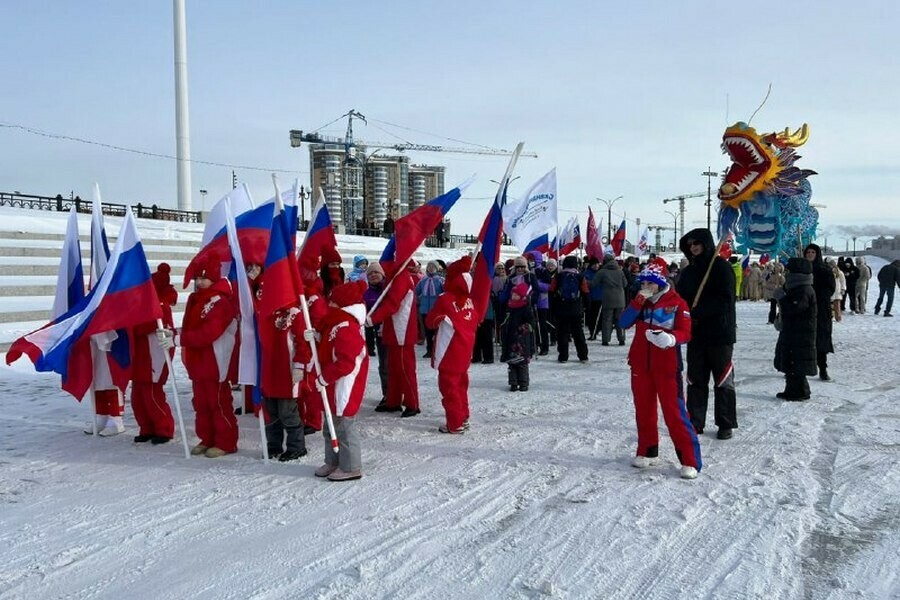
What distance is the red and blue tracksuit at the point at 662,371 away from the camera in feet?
16.3

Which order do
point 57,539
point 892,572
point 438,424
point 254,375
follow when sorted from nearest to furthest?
point 892,572, point 57,539, point 254,375, point 438,424

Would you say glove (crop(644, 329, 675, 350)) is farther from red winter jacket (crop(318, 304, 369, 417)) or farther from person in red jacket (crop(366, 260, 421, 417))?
person in red jacket (crop(366, 260, 421, 417))

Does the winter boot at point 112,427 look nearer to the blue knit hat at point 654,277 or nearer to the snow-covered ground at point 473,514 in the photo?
the snow-covered ground at point 473,514

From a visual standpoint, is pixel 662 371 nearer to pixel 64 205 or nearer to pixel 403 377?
pixel 403 377

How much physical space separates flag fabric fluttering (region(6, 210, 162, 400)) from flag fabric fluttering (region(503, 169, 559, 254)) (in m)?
7.33

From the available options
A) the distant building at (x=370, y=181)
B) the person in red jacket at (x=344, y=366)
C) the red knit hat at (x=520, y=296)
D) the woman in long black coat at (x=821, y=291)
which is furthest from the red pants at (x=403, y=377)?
the distant building at (x=370, y=181)

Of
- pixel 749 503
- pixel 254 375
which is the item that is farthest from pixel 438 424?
pixel 749 503

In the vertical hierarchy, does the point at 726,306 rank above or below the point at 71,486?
above

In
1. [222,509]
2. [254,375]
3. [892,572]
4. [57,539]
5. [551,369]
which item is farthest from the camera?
[551,369]

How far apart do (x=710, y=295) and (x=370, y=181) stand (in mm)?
88591

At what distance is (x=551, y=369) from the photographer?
10.1 m

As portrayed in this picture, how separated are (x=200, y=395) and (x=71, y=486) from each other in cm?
116

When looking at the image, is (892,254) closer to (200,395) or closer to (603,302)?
(603,302)

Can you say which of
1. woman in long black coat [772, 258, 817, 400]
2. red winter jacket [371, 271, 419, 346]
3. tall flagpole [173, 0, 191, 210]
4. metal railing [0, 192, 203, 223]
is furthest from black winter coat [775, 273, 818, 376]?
tall flagpole [173, 0, 191, 210]
